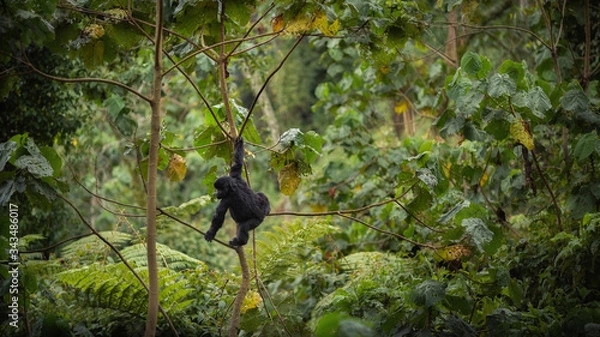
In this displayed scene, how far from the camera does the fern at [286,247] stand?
3678mm

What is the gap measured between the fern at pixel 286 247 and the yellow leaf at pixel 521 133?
4.60 feet

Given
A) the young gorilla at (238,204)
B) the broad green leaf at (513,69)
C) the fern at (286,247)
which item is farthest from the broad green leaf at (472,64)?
the young gorilla at (238,204)

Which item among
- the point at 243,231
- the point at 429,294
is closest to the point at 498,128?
the point at 429,294

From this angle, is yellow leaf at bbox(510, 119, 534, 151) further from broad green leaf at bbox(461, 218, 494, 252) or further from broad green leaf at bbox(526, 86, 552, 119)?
broad green leaf at bbox(461, 218, 494, 252)

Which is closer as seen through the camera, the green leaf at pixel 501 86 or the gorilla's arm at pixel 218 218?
the gorilla's arm at pixel 218 218

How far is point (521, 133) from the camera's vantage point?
2795 mm

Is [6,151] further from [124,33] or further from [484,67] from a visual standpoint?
[484,67]

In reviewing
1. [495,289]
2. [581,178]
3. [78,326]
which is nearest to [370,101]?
[581,178]

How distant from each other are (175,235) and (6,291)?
4377 millimetres

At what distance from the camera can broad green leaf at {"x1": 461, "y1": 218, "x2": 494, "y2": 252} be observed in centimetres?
246

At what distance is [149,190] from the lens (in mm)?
2131

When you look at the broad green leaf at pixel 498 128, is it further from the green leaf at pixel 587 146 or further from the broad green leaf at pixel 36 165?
the broad green leaf at pixel 36 165

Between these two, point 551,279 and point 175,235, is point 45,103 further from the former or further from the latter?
point 551,279

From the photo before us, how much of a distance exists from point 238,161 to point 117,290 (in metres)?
1.50
